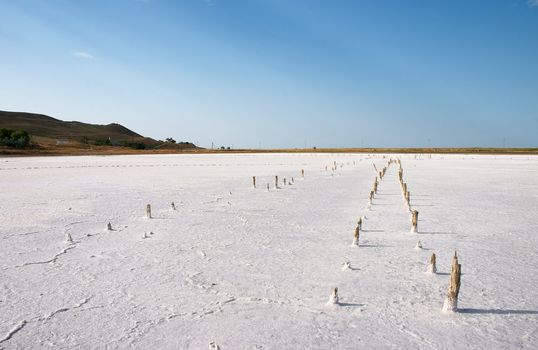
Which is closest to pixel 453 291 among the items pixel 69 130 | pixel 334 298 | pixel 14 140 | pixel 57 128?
pixel 334 298

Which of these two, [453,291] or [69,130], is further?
[69,130]

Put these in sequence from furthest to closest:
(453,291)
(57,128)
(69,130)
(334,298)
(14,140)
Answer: (57,128), (69,130), (14,140), (334,298), (453,291)

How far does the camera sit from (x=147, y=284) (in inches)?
171

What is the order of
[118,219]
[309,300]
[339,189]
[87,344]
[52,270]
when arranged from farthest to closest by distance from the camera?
[339,189] → [118,219] → [52,270] → [309,300] → [87,344]

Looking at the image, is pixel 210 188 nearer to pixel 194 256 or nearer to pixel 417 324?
pixel 194 256

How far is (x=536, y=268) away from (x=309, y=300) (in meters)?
3.01

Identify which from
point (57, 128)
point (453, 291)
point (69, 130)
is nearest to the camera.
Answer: point (453, 291)

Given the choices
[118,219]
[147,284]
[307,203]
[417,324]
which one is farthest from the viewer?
[307,203]

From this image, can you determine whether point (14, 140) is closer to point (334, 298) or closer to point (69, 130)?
point (334, 298)

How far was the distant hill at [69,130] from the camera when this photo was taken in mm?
107312

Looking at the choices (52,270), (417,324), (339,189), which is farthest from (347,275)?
(339,189)

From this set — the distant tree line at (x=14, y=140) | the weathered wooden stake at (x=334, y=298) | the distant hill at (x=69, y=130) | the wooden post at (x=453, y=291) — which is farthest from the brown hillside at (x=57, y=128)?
the wooden post at (x=453, y=291)

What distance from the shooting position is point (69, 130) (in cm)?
12488

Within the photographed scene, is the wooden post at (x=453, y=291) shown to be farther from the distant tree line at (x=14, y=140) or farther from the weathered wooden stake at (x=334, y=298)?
the distant tree line at (x=14, y=140)
